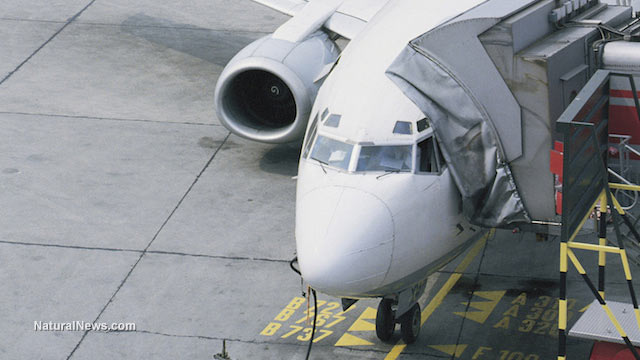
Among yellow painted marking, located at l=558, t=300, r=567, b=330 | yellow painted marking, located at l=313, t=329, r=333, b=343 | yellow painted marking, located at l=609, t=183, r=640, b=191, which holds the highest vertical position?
yellow painted marking, located at l=609, t=183, r=640, b=191

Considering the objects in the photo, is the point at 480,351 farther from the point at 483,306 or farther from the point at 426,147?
the point at 426,147

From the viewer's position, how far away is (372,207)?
13.5 metres

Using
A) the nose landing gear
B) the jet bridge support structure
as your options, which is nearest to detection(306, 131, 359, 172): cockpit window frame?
the nose landing gear

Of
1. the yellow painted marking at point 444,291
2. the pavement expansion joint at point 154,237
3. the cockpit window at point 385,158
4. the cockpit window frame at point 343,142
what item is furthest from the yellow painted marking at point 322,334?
the cockpit window at point 385,158

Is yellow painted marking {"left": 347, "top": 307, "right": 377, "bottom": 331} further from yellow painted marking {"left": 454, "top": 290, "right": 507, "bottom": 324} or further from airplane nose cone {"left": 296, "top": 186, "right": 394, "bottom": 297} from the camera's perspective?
airplane nose cone {"left": 296, "top": 186, "right": 394, "bottom": 297}

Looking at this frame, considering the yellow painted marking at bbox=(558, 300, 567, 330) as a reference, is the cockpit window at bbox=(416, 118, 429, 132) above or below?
above

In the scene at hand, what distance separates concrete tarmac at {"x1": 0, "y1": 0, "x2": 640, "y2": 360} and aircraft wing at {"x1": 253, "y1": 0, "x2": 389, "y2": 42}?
2888 mm

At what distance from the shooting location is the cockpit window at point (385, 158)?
13961 millimetres

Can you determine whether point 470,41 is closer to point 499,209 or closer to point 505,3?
point 505,3

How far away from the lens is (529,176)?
14.4m

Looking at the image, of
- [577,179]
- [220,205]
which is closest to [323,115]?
[577,179]

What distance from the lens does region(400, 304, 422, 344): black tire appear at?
629 inches

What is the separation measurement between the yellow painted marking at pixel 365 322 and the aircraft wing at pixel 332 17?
5.88 m

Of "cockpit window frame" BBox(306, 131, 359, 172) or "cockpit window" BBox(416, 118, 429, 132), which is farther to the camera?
"cockpit window" BBox(416, 118, 429, 132)
